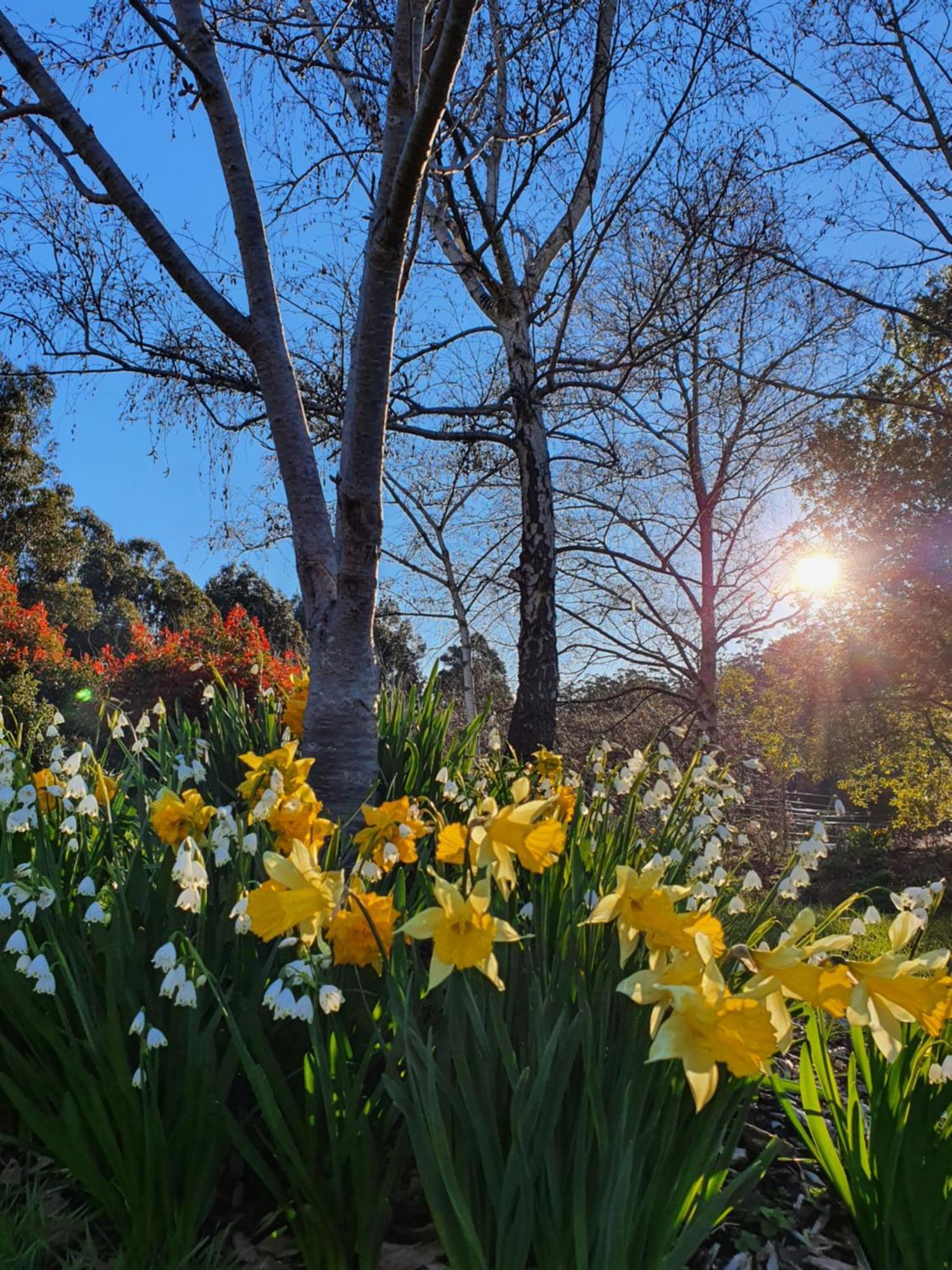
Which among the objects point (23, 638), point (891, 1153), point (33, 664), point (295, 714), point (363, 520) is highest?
point (23, 638)

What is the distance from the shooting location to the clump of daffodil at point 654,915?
45.0 inches

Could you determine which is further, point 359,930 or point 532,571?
point 532,571

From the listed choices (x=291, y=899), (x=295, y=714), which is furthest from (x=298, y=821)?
(x=295, y=714)

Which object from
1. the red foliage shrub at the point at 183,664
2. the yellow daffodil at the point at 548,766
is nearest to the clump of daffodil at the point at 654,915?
the yellow daffodil at the point at 548,766

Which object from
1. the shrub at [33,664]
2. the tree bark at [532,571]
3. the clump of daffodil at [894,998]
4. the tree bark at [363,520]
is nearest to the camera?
the clump of daffodil at [894,998]

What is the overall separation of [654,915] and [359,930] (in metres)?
0.53

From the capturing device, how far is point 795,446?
9688 mm

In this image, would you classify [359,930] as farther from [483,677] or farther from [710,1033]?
[483,677]

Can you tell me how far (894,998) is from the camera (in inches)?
42.4

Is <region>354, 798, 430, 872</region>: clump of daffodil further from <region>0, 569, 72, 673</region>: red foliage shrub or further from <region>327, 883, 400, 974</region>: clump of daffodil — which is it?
<region>0, 569, 72, 673</region>: red foliage shrub

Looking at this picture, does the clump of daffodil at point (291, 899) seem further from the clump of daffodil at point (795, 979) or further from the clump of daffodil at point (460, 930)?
the clump of daffodil at point (795, 979)

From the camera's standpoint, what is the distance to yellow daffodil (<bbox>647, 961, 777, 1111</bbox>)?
0.96 m

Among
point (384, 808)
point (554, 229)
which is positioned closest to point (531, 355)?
point (554, 229)

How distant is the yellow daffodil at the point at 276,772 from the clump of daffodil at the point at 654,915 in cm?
79
